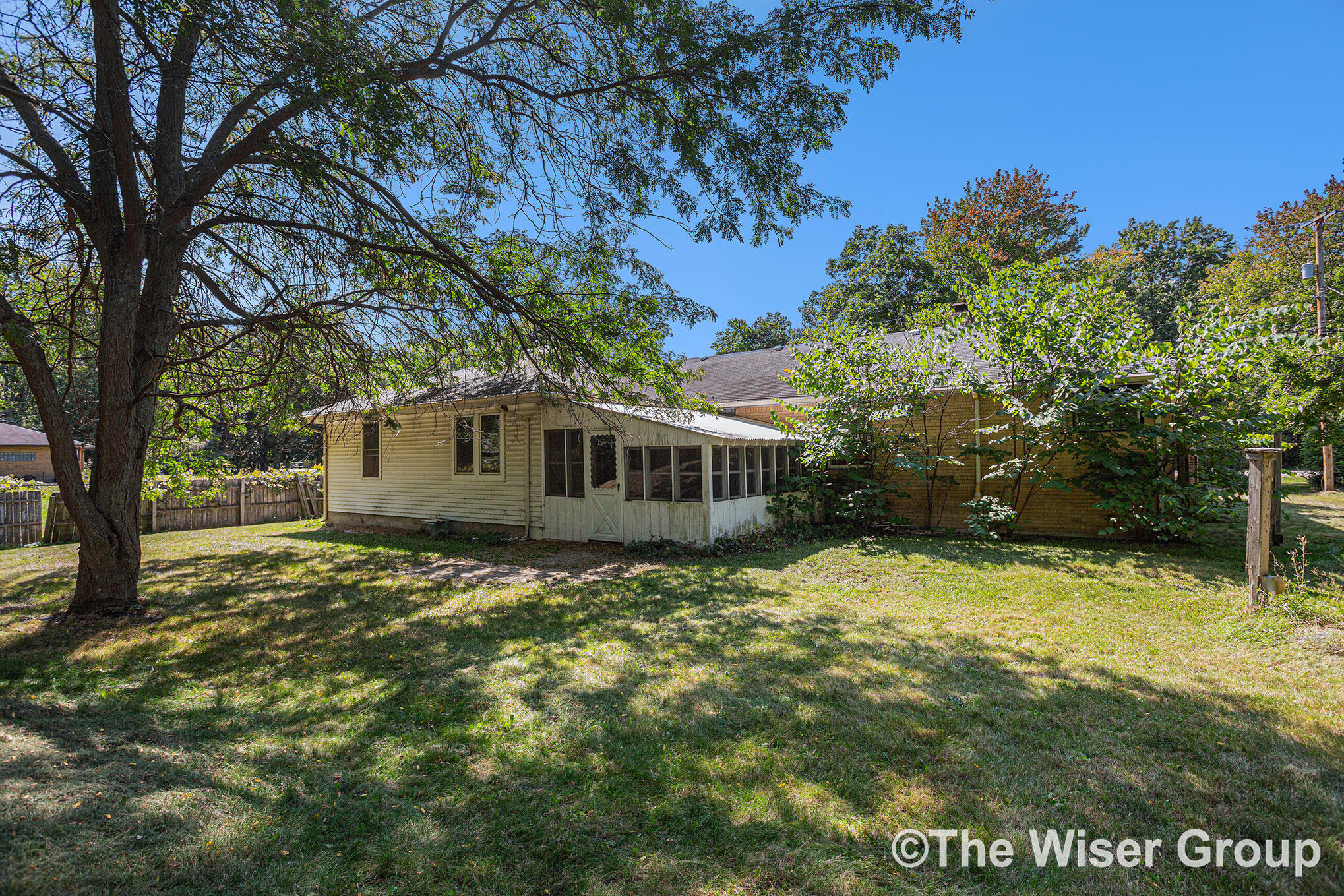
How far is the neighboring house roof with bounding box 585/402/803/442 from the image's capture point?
888cm

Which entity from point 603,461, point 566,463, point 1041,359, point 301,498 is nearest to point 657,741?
point 603,461

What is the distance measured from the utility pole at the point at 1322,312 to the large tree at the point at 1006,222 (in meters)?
9.03

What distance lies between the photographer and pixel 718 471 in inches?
407

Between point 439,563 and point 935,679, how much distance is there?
314 inches

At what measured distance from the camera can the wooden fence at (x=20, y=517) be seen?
11.6m

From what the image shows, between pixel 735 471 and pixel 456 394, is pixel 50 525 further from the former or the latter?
pixel 735 471

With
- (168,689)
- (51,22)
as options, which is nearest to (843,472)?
(168,689)

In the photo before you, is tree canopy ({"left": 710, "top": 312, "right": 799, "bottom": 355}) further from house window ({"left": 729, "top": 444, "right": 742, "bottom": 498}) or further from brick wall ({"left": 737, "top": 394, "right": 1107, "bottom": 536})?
house window ({"left": 729, "top": 444, "right": 742, "bottom": 498})

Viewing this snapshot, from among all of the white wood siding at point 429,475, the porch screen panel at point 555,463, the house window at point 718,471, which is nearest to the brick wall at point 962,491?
the house window at point 718,471

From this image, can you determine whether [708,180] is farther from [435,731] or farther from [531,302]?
Answer: [435,731]

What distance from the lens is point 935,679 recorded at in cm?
427

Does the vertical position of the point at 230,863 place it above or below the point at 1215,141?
below

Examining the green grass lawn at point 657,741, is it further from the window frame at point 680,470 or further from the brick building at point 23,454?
the brick building at point 23,454

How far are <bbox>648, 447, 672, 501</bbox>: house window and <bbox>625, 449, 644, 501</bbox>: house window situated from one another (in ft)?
0.60
